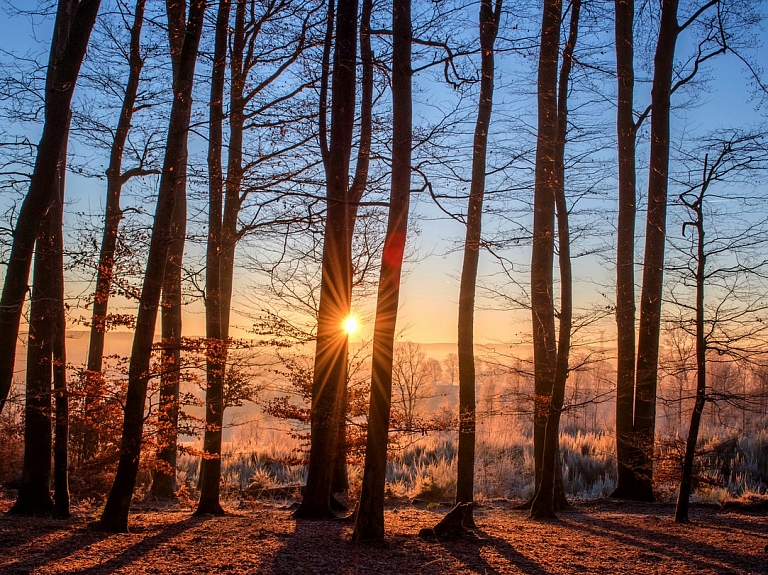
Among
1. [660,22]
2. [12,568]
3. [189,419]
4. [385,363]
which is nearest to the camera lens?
[12,568]

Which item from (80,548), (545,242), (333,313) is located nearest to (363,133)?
(333,313)

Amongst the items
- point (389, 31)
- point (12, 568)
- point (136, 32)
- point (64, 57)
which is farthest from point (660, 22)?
point (12, 568)

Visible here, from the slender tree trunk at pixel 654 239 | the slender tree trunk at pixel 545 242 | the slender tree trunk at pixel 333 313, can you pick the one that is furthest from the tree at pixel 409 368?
the slender tree trunk at pixel 333 313

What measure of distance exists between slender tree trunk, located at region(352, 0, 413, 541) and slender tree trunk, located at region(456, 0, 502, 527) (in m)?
2.02

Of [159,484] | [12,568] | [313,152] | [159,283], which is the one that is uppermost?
[313,152]

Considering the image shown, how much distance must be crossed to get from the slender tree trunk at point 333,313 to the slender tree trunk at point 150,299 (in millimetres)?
1761

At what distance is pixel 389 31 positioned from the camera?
25.8ft

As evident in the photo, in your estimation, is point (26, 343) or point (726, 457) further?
point (726, 457)

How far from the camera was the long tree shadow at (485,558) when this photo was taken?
5703 millimetres

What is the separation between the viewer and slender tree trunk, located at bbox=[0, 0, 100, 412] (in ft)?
22.4

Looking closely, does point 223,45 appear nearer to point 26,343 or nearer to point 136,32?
point 136,32

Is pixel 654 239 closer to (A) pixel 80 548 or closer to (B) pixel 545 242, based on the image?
(B) pixel 545 242

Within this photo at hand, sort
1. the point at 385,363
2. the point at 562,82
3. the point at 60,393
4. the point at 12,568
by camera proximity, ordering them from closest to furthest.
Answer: the point at 12,568 < the point at 385,363 < the point at 60,393 < the point at 562,82

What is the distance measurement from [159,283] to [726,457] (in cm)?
1497
